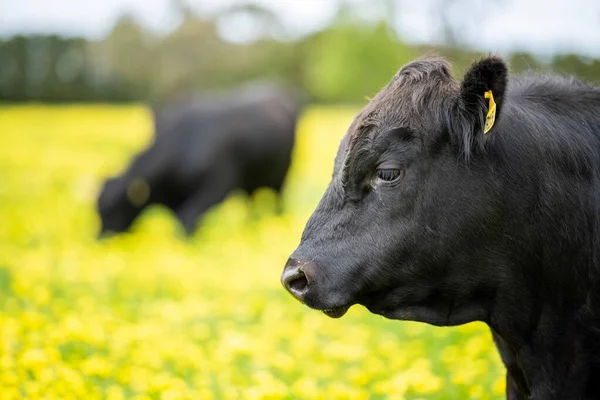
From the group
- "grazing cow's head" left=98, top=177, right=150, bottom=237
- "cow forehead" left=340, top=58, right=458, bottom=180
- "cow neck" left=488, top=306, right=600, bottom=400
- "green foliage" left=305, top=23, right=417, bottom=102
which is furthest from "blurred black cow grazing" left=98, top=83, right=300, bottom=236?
"green foliage" left=305, top=23, right=417, bottom=102

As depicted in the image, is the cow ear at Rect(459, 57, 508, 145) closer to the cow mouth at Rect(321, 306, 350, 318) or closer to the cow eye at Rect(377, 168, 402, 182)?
the cow eye at Rect(377, 168, 402, 182)

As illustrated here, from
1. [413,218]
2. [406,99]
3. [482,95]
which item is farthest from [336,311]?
[482,95]

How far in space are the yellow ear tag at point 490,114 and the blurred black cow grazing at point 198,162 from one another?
8.21m

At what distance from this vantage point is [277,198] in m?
12.9

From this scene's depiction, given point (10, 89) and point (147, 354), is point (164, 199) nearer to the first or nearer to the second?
point (147, 354)

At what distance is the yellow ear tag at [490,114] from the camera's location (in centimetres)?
262

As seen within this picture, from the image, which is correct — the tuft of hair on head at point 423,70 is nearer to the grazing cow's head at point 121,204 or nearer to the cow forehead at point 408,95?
the cow forehead at point 408,95

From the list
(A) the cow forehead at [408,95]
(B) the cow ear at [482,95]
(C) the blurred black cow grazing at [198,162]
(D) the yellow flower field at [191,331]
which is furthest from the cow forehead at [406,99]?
(C) the blurred black cow grazing at [198,162]

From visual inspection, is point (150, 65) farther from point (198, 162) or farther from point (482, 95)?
point (482, 95)

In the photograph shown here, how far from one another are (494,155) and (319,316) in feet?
12.0

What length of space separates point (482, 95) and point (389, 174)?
0.48 m

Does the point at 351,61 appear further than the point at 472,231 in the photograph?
Yes

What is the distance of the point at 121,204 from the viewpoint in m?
10.8

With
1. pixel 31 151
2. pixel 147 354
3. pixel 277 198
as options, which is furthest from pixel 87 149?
pixel 147 354
